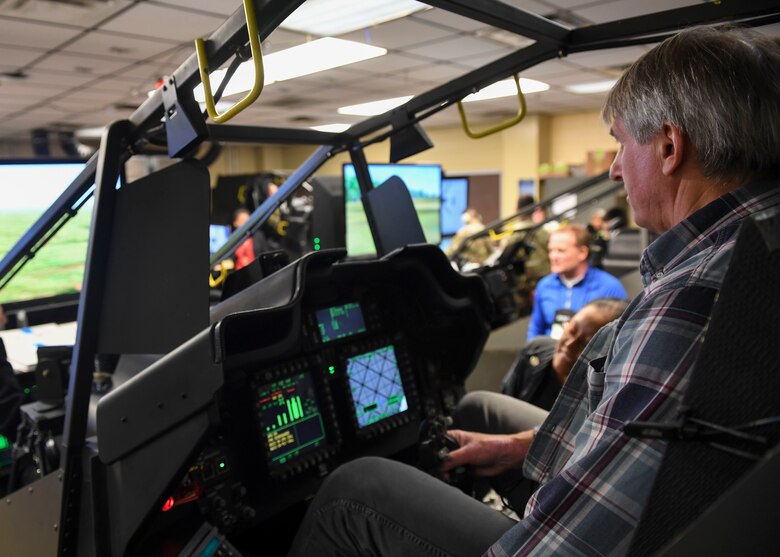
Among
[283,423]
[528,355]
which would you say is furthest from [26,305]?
[528,355]

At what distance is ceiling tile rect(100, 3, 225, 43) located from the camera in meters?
3.86

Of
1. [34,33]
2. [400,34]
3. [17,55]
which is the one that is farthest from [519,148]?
[34,33]

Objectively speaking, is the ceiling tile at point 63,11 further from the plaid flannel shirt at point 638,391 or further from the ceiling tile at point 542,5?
the plaid flannel shirt at point 638,391

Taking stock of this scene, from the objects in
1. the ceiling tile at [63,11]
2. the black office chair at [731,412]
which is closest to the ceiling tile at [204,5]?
the ceiling tile at [63,11]

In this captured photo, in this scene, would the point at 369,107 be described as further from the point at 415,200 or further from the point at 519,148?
the point at 415,200

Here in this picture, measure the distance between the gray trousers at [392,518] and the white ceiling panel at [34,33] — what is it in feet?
13.2

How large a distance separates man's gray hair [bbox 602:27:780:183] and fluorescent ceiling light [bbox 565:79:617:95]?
693 centimetres

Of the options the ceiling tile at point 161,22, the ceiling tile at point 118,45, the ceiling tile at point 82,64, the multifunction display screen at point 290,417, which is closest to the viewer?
the multifunction display screen at point 290,417

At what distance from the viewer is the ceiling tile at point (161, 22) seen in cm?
386

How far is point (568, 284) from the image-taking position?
369cm

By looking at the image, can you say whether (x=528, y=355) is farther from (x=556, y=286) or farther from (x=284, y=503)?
(x=556, y=286)

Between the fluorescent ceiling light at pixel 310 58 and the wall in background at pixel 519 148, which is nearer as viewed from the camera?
the fluorescent ceiling light at pixel 310 58

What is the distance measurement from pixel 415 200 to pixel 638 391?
10.9 feet

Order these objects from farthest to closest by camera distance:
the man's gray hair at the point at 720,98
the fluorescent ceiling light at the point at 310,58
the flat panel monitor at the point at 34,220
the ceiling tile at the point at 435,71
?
the ceiling tile at the point at 435,71, the fluorescent ceiling light at the point at 310,58, the flat panel monitor at the point at 34,220, the man's gray hair at the point at 720,98
